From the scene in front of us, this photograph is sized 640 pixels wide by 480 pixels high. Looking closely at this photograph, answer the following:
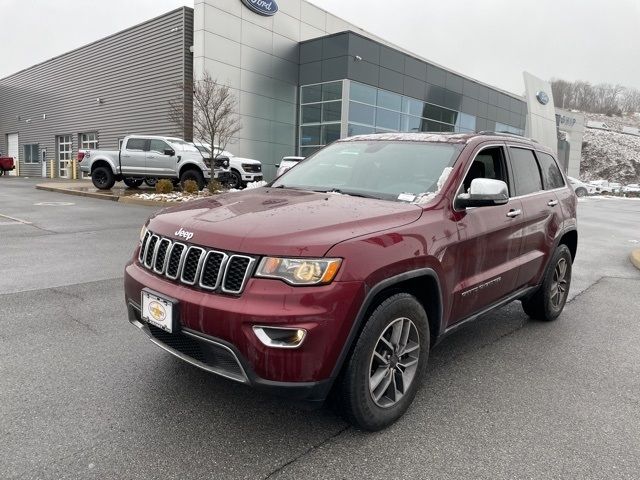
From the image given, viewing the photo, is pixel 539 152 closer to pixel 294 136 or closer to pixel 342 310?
pixel 342 310

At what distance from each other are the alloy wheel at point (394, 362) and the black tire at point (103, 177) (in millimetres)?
17118

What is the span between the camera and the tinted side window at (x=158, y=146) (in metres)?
17.4

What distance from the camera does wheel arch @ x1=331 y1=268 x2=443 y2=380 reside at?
248 centimetres

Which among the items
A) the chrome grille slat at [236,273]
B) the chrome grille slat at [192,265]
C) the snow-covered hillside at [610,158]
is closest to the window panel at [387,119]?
the chrome grille slat at [192,265]

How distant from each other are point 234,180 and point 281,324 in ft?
59.3

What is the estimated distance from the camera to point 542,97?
131ft

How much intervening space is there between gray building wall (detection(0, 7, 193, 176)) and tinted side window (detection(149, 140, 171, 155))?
583 cm

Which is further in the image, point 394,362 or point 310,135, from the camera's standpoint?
point 310,135

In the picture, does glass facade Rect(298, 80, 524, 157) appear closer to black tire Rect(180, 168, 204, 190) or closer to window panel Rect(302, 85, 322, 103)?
window panel Rect(302, 85, 322, 103)

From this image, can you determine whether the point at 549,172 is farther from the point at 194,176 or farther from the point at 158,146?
the point at 158,146

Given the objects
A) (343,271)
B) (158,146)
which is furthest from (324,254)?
(158,146)

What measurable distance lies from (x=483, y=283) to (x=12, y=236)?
8.60 m

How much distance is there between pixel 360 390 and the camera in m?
2.59

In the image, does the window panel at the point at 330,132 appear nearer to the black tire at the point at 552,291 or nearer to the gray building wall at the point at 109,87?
the gray building wall at the point at 109,87
